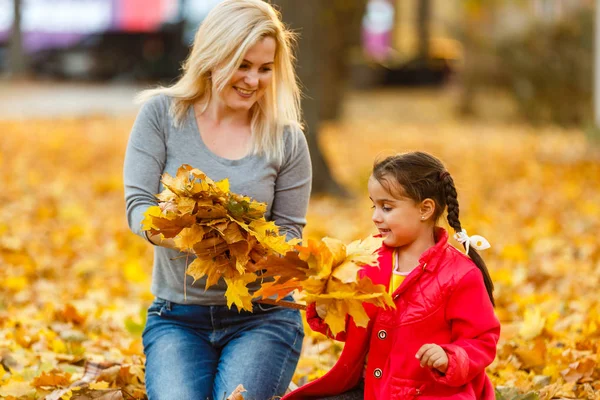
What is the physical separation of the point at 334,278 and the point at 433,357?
34 centimetres

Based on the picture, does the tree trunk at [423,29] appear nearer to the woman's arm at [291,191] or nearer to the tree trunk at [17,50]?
the tree trunk at [17,50]

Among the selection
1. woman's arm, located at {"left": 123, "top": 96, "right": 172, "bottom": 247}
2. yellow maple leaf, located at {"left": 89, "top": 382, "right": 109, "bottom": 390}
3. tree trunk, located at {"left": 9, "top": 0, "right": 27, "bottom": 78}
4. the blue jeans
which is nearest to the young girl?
the blue jeans

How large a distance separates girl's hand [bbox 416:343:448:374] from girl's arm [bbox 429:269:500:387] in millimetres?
33

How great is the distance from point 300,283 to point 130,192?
92 centimetres

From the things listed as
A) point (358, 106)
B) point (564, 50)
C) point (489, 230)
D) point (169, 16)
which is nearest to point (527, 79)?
point (564, 50)

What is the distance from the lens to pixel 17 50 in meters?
23.1

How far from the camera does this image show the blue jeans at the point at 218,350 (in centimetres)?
277

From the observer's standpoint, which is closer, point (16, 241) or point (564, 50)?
point (16, 241)

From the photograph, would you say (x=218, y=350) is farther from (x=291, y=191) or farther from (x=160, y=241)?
(x=291, y=191)

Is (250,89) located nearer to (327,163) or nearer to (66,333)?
(66,333)

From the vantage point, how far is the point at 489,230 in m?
6.70

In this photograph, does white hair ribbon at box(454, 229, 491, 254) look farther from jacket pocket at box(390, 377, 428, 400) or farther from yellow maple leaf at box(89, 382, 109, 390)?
yellow maple leaf at box(89, 382, 109, 390)

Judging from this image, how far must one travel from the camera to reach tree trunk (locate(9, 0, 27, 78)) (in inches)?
863

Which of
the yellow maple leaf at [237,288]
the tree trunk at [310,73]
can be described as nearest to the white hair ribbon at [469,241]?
the yellow maple leaf at [237,288]
